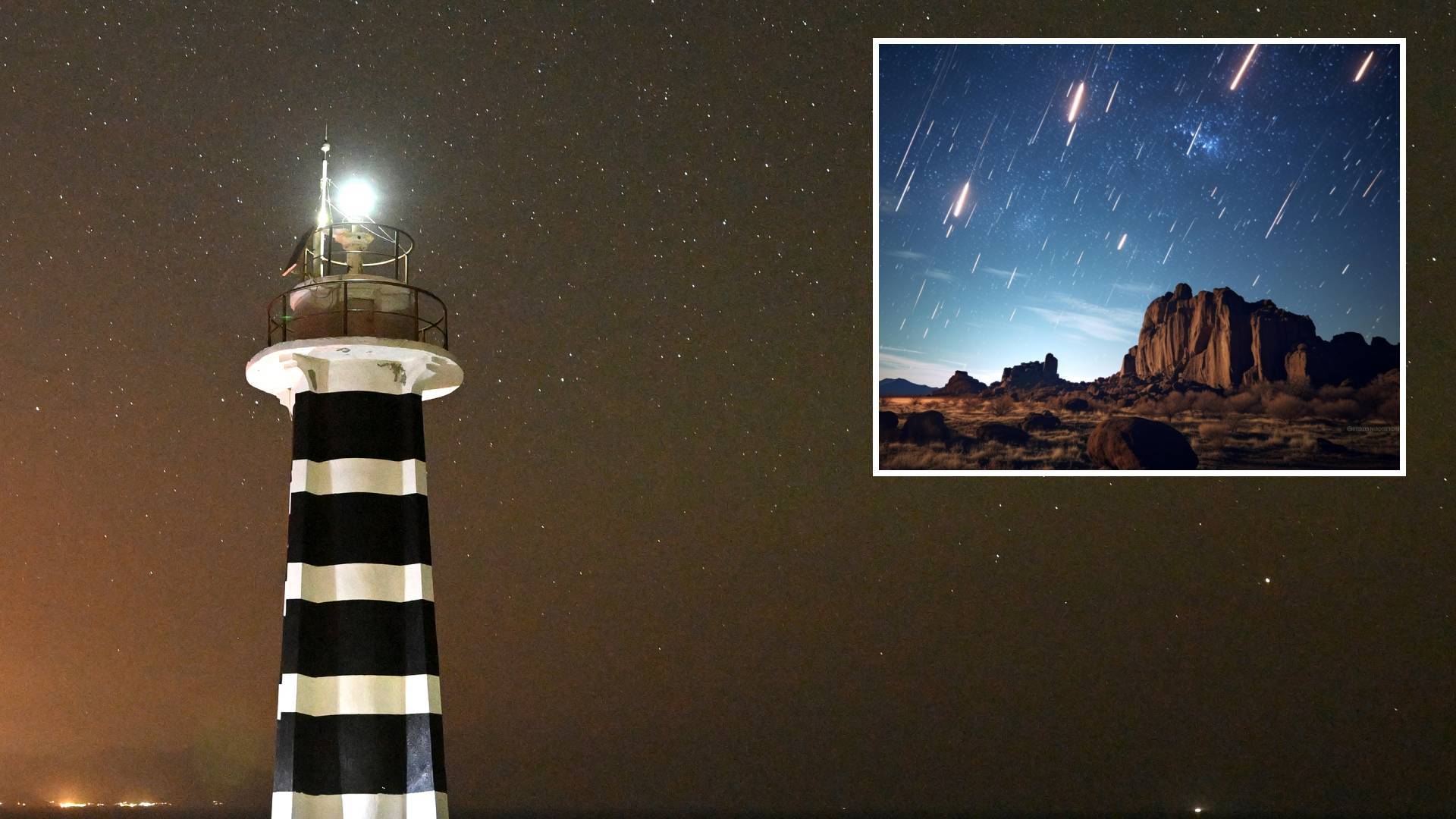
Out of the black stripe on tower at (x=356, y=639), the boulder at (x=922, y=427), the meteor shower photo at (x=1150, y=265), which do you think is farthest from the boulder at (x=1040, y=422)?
the black stripe on tower at (x=356, y=639)

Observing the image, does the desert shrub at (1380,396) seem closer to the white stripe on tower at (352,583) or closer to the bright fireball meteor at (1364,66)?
the bright fireball meteor at (1364,66)

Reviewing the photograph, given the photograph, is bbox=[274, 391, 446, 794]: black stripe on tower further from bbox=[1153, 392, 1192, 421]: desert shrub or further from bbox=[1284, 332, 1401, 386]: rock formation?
bbox=[1284, 332, 1401, 386]: rock formation

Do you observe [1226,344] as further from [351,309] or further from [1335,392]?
[351,309]

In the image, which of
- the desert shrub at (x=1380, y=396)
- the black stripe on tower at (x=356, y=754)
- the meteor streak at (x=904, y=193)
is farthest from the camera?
the meteor streak at (x=904, y=193)

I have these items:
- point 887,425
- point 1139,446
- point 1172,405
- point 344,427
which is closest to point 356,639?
point 344,427

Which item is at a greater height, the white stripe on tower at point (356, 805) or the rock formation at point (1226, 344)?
the rock formation at point (1226, 344)

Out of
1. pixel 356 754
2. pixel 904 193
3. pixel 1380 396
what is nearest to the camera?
pixel 356 754

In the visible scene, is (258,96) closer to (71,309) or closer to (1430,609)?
(71,309)
